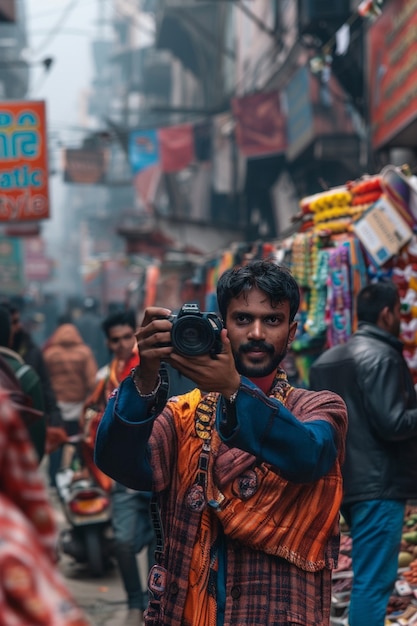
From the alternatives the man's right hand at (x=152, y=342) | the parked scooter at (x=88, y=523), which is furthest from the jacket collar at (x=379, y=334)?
the parked scooter at (x=88, y=523)

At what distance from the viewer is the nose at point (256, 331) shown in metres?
2.94

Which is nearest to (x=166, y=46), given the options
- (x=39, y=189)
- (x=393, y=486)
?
(x=39, y=189)

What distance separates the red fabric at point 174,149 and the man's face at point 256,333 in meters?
21.7

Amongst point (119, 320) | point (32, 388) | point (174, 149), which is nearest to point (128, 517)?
point (119, 320)

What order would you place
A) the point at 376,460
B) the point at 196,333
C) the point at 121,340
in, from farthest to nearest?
the point at 121,340, the point at 376,460, the point at 196,333

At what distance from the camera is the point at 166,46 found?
3397cm

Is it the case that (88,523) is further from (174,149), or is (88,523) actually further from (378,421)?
(174,149)

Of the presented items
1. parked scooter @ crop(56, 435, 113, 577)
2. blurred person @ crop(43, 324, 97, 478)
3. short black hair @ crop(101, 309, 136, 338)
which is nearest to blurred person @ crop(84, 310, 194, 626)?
short black hair @ crop(101, 309, 136, 338)

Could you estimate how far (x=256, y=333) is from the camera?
2938 millimetres

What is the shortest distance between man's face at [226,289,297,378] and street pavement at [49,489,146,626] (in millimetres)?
4409

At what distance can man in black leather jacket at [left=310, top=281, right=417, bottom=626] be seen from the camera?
5.11 metres

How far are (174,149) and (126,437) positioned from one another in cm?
2222

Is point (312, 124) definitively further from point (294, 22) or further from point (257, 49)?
point (257, 49)

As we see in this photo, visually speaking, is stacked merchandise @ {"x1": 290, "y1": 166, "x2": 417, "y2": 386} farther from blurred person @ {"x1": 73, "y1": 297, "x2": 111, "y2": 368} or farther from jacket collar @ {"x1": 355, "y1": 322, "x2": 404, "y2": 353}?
blurred person @ {"x1": 73, "y1": 297, "x2": 111, "y2": 368}
